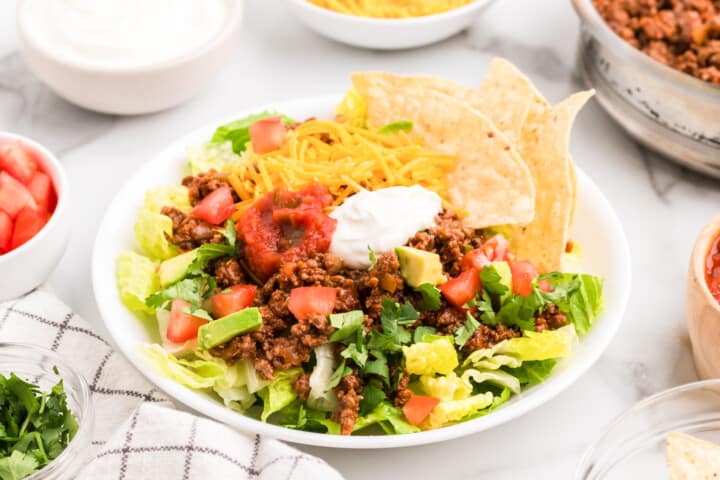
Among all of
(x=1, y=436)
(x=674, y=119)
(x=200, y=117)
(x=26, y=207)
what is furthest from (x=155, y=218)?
(x=674, y=119)

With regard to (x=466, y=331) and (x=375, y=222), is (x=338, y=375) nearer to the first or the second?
(x=466, y=331)

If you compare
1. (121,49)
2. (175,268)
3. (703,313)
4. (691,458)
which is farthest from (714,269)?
(121,49)

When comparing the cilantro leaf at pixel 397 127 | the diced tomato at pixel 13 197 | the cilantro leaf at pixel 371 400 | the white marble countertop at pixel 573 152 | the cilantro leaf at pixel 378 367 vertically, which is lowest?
the white marble countertop at pixel 573 152

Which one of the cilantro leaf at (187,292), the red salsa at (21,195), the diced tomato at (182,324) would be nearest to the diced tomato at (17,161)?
the red salsa at (21,195)

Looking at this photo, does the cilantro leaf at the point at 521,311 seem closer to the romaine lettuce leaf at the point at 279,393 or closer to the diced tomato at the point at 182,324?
the romaine lettuce leaf at the point at 279,393

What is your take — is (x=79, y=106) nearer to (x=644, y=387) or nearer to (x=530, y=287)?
(x=530, y=287)

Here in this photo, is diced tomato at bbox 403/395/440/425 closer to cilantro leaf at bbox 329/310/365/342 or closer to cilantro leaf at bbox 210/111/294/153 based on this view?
cilantro leaf at bbox 329/310/365/342
